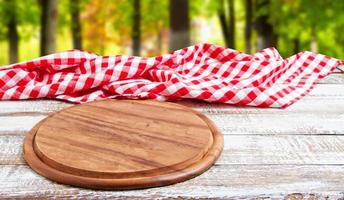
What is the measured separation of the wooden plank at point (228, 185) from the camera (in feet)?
3.56

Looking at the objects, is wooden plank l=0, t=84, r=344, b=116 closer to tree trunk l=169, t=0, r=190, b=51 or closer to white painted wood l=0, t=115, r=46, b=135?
white painted wood l=0, t=115, r=46, b=135

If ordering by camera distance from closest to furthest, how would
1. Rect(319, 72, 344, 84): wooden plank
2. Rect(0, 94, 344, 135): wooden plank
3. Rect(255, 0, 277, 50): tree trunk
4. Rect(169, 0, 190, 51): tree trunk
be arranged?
Rect(0, 94, 344, 135): wooden plank < Rect(319, 72, 344, 84): wooden plank < Rect(169, 0, 190, 51): tree trunk < Rect(255, 0, 277, 50): tree trunk

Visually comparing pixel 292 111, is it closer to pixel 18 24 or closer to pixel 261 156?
pixel 261 156

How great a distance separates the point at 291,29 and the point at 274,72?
732 cm

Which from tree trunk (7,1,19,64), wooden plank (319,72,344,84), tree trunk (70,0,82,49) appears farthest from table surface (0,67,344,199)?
tree trunk (70,0,82,49)

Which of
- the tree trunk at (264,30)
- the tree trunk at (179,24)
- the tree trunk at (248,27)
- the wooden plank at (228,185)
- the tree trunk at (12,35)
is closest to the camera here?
the wooden plank at (228,185)

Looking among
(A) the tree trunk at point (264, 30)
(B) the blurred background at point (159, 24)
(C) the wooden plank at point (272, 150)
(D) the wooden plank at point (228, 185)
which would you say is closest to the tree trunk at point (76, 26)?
(B) the blurred background at point (159, 24)

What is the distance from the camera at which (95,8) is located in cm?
1381

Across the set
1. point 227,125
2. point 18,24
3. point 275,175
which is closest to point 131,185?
point 275,175

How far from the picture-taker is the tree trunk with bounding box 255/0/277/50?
325 inches

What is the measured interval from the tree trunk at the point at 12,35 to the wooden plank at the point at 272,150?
752 centimetres

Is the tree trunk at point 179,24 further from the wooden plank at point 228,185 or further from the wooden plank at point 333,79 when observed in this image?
the wooden plank at point 228,185

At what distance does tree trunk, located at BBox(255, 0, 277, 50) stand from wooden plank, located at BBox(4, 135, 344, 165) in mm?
6907

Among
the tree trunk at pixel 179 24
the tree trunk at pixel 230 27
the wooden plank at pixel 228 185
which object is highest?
the wooden plank at pixel 228 185
